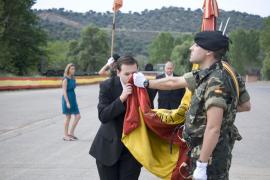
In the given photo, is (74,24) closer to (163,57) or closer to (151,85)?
(163,57)

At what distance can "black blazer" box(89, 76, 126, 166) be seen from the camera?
4.89m

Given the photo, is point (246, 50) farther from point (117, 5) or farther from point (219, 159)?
point (219, 159)

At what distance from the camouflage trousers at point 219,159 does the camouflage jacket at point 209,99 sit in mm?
62

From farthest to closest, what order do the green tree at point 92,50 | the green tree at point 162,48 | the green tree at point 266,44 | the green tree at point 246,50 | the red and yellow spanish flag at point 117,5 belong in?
the green tree at point 162,48 → the green tree at point 246,50 → the green tree at point 92,50 → the green tree at point 266,44 → the red and yellow spanish flag at point 117,5

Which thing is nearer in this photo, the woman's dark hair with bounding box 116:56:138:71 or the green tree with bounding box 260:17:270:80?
the woman's dark hair with bounding box 116:56:138:71

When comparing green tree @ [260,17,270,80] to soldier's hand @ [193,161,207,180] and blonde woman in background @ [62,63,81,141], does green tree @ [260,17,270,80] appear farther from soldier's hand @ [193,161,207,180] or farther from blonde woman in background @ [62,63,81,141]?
soldier's hand @ [193,161,207,180]

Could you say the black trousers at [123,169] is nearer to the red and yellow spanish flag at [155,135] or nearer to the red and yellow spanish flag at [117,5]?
the red and yellow spanish flag at [155,135]

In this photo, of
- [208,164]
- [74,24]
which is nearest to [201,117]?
[208,164]

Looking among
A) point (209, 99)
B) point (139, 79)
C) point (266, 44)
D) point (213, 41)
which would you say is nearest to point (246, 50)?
point (266, 44)

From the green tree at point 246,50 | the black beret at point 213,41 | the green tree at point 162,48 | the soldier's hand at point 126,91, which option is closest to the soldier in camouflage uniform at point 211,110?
the black beret at point 213,41

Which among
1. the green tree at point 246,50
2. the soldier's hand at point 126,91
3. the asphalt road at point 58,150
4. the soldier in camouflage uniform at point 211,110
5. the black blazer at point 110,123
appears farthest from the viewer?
the green tree at point 246,50

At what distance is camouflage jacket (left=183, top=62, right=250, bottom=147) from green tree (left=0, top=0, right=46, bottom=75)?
52.0 m

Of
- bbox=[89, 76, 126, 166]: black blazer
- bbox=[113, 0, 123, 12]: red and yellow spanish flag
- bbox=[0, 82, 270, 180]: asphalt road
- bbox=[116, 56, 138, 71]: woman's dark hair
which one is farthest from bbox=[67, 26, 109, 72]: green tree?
bbox=[116, 56, 138, 71]: woman's dark hair

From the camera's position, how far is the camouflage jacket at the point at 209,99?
3764mm
